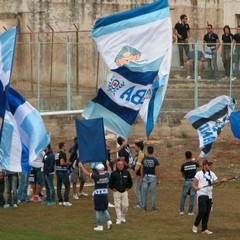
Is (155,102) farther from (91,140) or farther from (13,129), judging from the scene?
(13,129)

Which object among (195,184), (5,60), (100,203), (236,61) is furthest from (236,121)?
(236,61)

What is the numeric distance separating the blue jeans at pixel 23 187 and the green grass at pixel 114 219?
14.9 inches

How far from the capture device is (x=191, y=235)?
29.7 metres

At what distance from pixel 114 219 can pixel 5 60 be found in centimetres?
527

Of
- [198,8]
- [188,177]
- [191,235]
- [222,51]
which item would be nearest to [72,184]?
[188,177]

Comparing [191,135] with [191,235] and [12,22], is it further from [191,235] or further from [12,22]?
[191,235]

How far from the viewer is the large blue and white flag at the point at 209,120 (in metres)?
31.0

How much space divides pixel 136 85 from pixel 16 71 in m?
15.9

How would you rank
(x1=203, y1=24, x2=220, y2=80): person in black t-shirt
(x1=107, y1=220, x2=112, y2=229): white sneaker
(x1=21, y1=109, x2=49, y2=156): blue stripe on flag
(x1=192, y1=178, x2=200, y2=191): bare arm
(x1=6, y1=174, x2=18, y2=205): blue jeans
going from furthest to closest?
(x1=203, y1=24, x2=220, y2=80): person in black t-shirt < (x1=6, y1=174, x2=18, y2=205): blue jeans < (x1=107, y1=220, x2=112, y2=229): white sneaker < (x1=192, y1=178, x2=200, y2=191): bare arm < (x1=21, y1=109, x2=49, y2=156): blue stripe on flag

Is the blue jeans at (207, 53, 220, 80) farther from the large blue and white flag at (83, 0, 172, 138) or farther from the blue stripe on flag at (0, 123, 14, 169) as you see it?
the blue stripe on flag at (0, 123, 14, 169)

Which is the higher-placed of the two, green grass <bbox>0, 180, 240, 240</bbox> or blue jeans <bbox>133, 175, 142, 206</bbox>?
blue jeans <bbox>133, 175, 142, 206</bbox>

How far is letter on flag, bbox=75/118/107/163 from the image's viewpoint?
30.4 meters

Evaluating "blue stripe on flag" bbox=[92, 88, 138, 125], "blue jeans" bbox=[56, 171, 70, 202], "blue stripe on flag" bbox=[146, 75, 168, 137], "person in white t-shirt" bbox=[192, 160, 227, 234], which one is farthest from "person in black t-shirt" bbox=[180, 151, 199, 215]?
"blue jeans" bbox=[56, 171, 70, 202]

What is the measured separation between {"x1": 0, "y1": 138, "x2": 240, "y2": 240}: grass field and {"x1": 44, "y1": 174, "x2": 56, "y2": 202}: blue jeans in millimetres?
363
